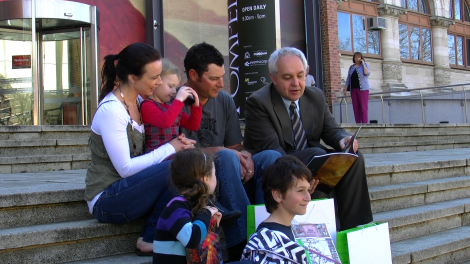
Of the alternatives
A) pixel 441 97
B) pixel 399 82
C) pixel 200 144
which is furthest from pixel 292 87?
pixel 399 82

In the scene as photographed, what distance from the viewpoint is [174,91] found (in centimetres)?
356

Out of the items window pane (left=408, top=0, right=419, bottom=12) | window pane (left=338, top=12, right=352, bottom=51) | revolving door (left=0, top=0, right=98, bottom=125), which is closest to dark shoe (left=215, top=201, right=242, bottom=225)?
revolving door (left=0, top=0, right=98, bottom=125)

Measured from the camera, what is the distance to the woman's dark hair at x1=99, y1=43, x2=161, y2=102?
3135mm

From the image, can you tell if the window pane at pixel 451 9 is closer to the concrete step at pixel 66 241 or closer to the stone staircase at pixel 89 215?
the stone staircase at pixel 89 215

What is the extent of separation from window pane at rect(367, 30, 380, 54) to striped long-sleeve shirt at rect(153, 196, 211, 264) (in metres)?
19.3

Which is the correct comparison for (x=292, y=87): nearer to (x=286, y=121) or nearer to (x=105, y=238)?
(x=286, y=121)

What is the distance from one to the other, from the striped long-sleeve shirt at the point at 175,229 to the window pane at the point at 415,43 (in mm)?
21926

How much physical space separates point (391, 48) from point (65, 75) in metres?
14.5

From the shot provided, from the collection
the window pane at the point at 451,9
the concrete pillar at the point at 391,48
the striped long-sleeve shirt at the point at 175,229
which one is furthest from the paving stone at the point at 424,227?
the window pane at the point at 451,9

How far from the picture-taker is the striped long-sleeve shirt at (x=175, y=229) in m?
2.54

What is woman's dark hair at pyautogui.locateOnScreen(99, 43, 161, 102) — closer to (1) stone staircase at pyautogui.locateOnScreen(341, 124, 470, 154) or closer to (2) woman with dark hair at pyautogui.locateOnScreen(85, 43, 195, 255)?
(2) woman with dark hair at pyautogui.locateOnScreen(85, 43, 195, 255)

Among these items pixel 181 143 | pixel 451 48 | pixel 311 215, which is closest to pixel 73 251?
pixel 181 143

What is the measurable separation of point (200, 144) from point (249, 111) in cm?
49

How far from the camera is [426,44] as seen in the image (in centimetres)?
2367
